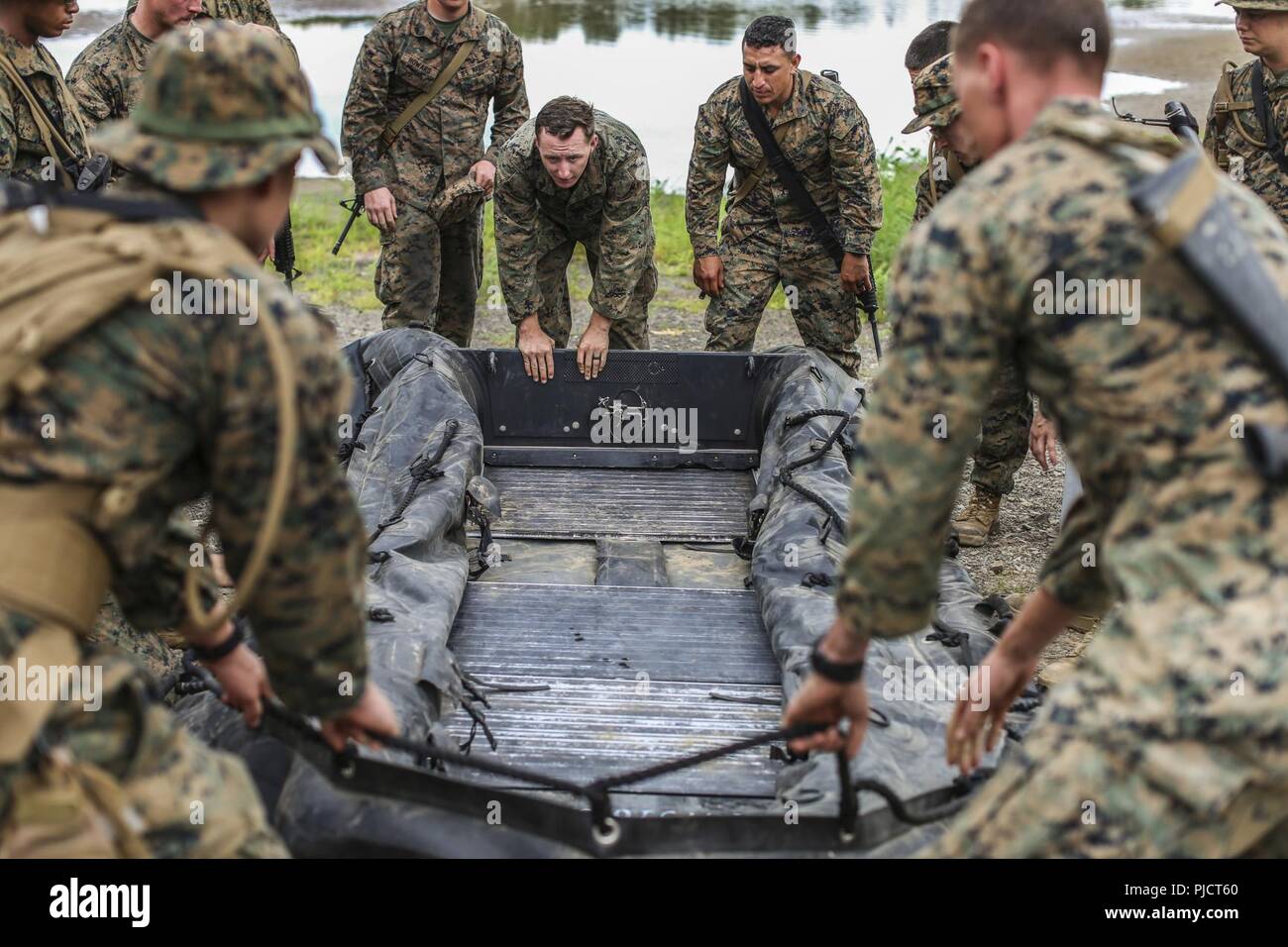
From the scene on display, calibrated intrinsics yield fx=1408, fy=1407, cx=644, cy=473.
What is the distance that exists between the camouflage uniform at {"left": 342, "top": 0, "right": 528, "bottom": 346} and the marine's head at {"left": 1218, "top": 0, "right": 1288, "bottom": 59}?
9.75 feet

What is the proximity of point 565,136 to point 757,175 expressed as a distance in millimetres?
914

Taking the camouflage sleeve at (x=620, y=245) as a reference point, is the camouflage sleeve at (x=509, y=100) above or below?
above

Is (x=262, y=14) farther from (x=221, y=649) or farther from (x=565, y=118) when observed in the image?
(x=221, y=649)

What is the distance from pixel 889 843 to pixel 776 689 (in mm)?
881

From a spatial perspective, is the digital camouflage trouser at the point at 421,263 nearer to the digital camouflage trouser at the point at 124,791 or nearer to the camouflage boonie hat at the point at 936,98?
the camouflage boonie hat at the point at 936,98

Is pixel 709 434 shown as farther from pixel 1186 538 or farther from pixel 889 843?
pixel 1186 538

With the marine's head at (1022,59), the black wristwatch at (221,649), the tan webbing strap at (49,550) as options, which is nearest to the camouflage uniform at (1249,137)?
the marine's head at (1022,59)

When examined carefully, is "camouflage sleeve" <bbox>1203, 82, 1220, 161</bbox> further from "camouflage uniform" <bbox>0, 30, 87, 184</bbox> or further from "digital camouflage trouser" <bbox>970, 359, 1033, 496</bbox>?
"camouflage uniform" <bbox>0, 30, 87, 184</bbox>

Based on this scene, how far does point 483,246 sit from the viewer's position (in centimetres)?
798

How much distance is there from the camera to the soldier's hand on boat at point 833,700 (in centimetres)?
209

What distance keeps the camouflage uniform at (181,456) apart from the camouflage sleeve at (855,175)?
11.4ft

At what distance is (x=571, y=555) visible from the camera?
14.0 ft

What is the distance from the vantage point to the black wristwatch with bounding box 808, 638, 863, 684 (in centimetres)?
210

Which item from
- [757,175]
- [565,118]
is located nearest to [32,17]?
[565,118]
